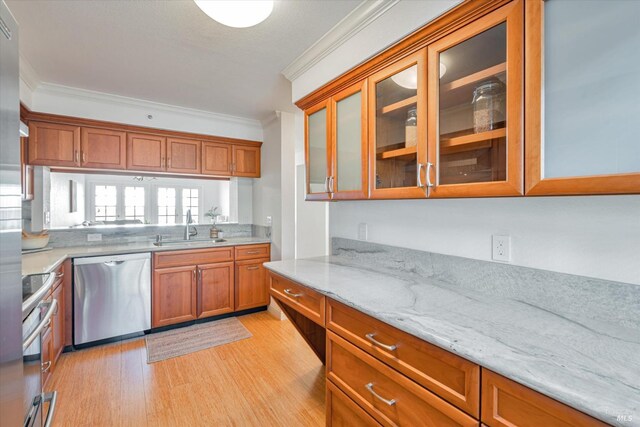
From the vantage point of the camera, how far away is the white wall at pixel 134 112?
2.79m

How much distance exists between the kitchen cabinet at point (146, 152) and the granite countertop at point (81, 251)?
0.88 metres

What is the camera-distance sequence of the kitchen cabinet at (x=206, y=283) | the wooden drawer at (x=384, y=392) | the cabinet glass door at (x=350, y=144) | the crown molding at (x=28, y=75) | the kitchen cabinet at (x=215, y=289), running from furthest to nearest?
the kitchen cabinet at (x=215, y=289) → the kitchen cabinet at (x=206, y=283) → the crown molding at (x=28, y=75) → the cabinet glass door at (x=350, y=144) → the wooden drawer at (x=384, y=392)

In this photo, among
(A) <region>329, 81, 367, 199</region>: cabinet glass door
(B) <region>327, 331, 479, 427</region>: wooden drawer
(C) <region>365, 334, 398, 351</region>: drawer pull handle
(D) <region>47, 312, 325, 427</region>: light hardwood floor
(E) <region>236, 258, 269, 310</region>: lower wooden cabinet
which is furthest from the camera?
(E) <region>236, 258, 269, 310</region>: lower wooden cabinet


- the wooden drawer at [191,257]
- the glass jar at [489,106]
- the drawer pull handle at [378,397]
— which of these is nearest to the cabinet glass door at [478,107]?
the glass jar at [489,106]

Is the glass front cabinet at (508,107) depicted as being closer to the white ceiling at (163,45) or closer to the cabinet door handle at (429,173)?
the cabinet door handle at (429,173)

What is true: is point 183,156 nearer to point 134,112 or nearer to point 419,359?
point 134,112

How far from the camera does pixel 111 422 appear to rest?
180cm

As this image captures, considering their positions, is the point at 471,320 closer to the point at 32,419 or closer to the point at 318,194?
the point at 318,194

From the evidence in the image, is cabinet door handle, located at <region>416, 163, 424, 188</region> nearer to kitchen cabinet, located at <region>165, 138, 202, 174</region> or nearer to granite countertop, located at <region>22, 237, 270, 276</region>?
granite countertop, located at <region>22, 237, 270, 276</region>

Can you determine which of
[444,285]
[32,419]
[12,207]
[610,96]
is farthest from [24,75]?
[610,96]

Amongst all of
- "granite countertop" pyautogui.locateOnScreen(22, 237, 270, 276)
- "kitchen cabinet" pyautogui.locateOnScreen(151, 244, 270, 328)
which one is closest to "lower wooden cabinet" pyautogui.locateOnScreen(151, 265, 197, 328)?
"kitchen cabinet" pyautogui.locateOnScreen(151, 244, 270, 328)

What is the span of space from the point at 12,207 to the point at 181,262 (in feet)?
8.18

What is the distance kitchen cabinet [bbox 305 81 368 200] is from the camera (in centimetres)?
176

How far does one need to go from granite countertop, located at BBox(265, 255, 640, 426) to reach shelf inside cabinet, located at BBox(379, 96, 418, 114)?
94 centimetres
